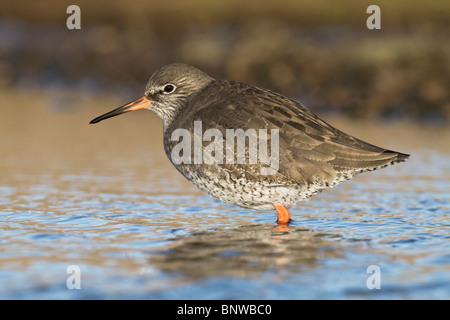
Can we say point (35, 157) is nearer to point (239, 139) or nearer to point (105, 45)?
point (239, 139)

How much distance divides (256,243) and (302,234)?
770 mm

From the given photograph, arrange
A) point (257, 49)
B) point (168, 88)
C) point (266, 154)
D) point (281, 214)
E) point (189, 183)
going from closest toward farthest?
point (266, 154), point (281, 214), point (168, 88), point (189, 183), point (257, 49)

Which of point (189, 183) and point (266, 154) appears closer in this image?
point (266, 154)

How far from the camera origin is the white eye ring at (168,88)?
406 inches

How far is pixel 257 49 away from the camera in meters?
22.4

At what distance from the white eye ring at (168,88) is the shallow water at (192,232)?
5.30ft

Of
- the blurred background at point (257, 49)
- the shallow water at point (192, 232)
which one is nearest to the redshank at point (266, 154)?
the shallow water at point (192, 232)

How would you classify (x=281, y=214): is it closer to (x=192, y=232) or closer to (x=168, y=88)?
(x=192, y=232)

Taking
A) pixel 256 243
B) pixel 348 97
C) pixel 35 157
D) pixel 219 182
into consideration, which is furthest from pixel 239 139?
pixel 348 97

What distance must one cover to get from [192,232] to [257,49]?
1434cm

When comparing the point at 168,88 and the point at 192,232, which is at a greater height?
the point at 168,88

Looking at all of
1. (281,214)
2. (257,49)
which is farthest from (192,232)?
(257,49)

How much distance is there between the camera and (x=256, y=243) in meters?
8.30

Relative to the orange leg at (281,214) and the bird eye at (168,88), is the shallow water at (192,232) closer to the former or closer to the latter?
the orange leg at (281,214)
